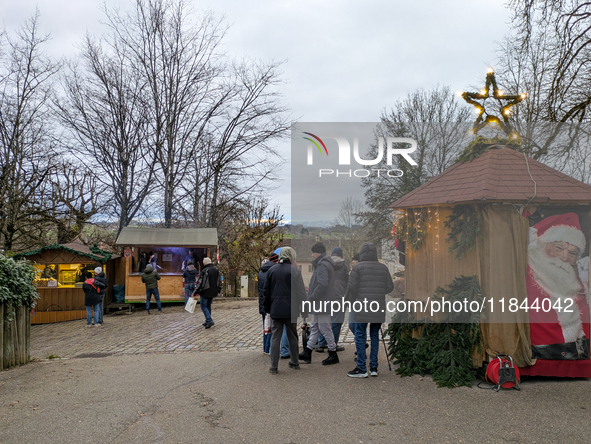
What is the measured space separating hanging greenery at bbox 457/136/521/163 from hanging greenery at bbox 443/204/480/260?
1.38 meters

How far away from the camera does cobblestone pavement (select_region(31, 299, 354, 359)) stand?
9.90m

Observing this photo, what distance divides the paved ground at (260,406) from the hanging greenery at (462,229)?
193cm

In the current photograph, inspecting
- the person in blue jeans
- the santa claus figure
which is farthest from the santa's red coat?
the person in blue jeans

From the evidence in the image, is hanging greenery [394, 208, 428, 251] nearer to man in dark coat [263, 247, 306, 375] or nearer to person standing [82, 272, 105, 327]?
man in dark coat [263, 247, 306, 375]

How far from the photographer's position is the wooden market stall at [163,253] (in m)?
17.8

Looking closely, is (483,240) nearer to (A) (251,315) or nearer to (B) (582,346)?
(B) (582,346)

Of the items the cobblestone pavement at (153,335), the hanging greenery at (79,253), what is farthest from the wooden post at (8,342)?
the hanging greenery at (79,253)

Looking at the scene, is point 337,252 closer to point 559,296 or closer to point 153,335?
point 559,296

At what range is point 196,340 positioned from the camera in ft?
34.6

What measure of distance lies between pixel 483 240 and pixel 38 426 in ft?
19.8

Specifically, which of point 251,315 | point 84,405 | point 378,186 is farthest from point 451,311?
point 378,186

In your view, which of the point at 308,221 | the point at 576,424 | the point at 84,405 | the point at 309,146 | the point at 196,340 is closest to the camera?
the point at 576,424

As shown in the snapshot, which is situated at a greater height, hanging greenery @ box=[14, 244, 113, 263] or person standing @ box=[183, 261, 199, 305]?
hanging greenery @ box=[14, 244, 113, 263]

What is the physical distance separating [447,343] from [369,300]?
128 centimetres
